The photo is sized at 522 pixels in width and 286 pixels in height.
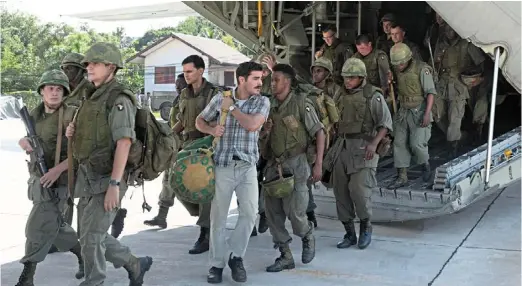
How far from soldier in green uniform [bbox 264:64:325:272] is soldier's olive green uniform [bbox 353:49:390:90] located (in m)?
2.14

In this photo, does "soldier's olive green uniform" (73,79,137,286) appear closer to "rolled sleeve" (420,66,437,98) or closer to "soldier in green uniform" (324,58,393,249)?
"soldier in green uniform" (324,58,393,249)

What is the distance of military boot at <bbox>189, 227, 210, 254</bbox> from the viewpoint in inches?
244

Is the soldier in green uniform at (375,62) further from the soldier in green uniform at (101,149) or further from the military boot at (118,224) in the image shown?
the soldier in green uniform at (101,149)

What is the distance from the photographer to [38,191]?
193 inches

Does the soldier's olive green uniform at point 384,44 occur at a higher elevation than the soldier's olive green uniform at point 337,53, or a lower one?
higher

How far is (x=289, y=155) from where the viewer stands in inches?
223

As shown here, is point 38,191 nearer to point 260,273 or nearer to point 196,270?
point 196,270

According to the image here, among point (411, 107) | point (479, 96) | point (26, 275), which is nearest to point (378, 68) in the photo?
point (411, 107)

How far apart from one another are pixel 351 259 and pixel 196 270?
140 cm

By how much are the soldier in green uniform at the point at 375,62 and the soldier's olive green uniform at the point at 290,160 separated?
7.09 ft

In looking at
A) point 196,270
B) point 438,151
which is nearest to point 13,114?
point 438,151

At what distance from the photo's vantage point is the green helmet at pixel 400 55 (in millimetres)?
7217

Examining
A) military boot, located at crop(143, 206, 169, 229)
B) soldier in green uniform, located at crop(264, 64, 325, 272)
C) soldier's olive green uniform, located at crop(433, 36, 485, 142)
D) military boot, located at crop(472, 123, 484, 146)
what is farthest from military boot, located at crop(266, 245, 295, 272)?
military boot, located at crop(472, 123, 484, 146)

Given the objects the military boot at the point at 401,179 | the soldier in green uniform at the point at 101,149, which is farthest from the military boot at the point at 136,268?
the military boot at the point at 401,179
